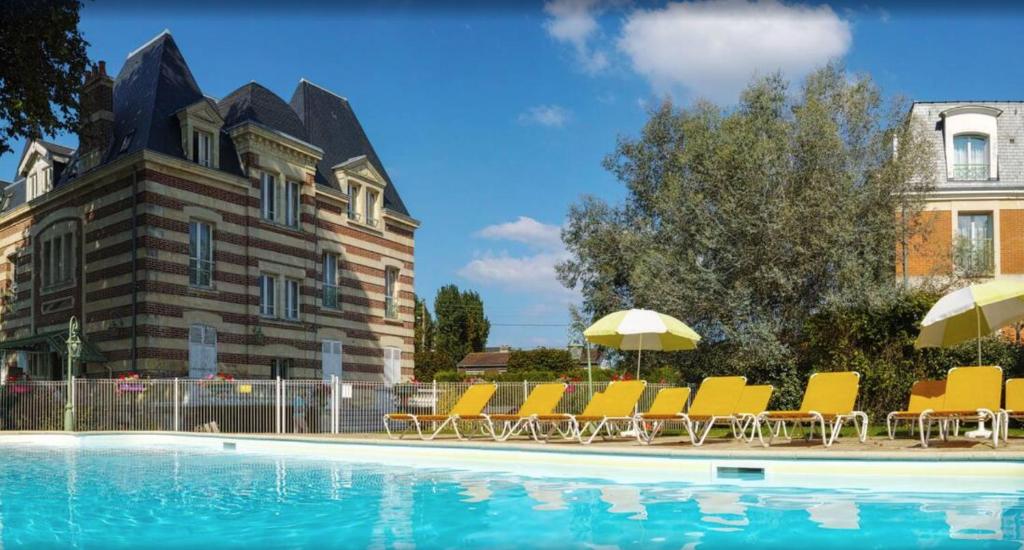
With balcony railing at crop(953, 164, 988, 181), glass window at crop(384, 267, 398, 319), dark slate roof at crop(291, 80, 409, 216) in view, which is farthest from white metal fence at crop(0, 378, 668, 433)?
balcony railing at crop(953, 164, 988, 181)

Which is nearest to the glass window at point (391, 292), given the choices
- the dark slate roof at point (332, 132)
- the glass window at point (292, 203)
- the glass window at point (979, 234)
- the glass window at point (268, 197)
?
the dark slate roof at point (332, 132)

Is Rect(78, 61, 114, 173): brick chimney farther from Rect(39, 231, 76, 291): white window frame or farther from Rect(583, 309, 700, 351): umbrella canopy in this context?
Rect(583, 309, 700, 351): umbrella canopy

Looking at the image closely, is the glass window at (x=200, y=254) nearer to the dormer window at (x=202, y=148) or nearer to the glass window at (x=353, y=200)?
the dormer window at (x=202, y=148)

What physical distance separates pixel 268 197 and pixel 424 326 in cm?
3863

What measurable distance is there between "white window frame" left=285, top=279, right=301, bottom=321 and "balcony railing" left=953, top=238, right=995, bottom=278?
1891 centimetres

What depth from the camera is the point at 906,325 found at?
693 inches

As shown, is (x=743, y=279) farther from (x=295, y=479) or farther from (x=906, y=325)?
(x=295, y=479)

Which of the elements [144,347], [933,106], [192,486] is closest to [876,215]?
[933,106]

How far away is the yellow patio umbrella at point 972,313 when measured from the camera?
1251cm

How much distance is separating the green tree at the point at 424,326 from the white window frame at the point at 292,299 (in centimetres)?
3629

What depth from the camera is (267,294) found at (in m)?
27.9

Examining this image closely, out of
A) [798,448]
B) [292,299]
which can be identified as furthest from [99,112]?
[798,448]

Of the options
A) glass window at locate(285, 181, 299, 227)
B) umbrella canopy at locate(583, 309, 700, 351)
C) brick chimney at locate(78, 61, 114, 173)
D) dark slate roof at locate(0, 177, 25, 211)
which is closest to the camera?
umbrella canopy at locate(583, 309, 700, 351)

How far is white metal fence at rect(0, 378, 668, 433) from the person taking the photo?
2011 cm
